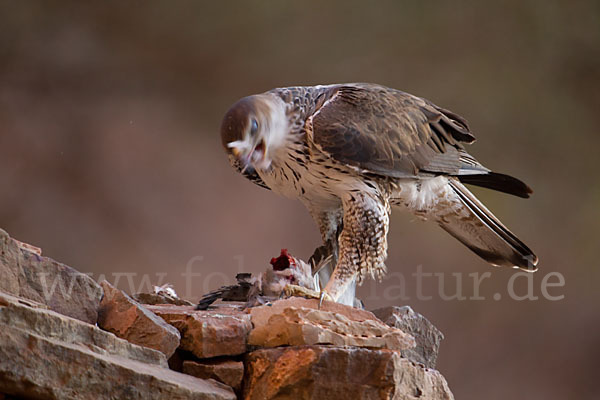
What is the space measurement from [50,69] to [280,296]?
2809 mm

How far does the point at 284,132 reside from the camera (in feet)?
8.52

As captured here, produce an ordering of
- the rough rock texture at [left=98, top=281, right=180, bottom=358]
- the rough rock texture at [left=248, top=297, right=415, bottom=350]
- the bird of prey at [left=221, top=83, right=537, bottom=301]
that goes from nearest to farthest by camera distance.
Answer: the rough rock texture at [left=98, top=281, right=180, bottom=358], the rough rock texture at [left=248, top=297, right=415, bottom=350], the bird of prey at [left=221, top=83, right=537, bottom=301]

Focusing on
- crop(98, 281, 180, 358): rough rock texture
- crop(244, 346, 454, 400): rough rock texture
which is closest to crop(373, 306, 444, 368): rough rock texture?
crop(244, 346, 454, 400): rough rock texture

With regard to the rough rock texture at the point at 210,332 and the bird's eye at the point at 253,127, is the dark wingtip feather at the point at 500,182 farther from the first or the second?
the rough rock texture at the point at 210,332

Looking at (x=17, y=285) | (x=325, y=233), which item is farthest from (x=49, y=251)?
(x=17, y=285)

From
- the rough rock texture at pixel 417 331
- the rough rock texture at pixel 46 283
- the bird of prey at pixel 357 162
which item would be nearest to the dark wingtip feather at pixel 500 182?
the bird of prey at pixel 357 162

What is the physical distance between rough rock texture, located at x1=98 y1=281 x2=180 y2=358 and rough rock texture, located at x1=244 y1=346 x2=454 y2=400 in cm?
30

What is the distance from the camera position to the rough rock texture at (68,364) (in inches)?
64.2

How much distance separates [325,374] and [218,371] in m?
0.34

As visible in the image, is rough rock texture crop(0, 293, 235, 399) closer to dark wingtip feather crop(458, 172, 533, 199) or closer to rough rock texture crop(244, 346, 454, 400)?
rough rock texture crop(244, 346, 454, 400)

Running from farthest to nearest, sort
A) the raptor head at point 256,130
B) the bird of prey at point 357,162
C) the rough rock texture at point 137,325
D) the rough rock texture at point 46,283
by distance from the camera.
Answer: the bird of prey at point 357,162
the raptor head at point 256,130
the rough rock texture at point 137,325
the rough rock texture at point 46,283

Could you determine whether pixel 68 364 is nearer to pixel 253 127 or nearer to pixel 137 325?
pixel 137 325

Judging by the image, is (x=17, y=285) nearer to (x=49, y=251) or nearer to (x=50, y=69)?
(x=49, y=251)

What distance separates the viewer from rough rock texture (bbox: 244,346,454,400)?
2.04 metres
